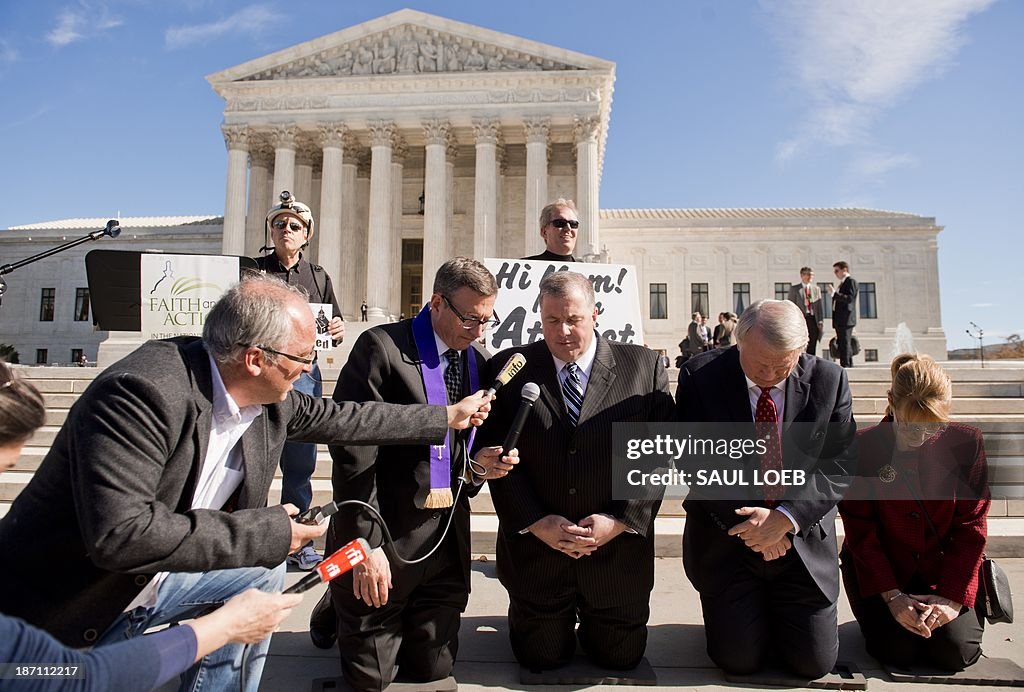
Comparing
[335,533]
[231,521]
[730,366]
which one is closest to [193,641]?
[231,521]

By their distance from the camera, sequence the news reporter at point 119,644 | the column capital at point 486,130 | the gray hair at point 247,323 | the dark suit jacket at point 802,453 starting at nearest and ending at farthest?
the news reporter at point 119,644 < the gray hair at point 247,323 < the dark suit jacket at point 802,453 < the column capital at point 486,130

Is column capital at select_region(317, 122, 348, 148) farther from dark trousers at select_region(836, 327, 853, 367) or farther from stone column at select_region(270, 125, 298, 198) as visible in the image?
dark trousers at select_region(836, 327, 853, 367)

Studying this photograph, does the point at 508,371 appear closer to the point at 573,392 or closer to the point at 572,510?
the point at 573,392

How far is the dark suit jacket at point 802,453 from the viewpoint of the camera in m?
3.40

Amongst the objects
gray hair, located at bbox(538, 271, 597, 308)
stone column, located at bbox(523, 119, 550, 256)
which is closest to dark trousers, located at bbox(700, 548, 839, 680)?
gray hair, located at bbox(538, 271, 597, 308)

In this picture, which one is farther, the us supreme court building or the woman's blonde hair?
the us supreme court building

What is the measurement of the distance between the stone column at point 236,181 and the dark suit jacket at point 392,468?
31.3 metres

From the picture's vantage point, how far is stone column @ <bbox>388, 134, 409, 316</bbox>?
108 ft

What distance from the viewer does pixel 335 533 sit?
3.17 m

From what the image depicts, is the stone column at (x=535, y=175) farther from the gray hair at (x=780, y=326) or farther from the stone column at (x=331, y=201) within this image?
the gray hair at (x=780, y=326)

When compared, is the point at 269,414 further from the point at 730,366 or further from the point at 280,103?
the point at 280,103

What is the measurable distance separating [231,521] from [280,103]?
34618 millimetres

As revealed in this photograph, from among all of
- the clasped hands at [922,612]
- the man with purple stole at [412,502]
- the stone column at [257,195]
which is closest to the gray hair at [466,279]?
the man with purple stole at [412,502]

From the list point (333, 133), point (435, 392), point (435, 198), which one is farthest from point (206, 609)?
point (333, 133)
